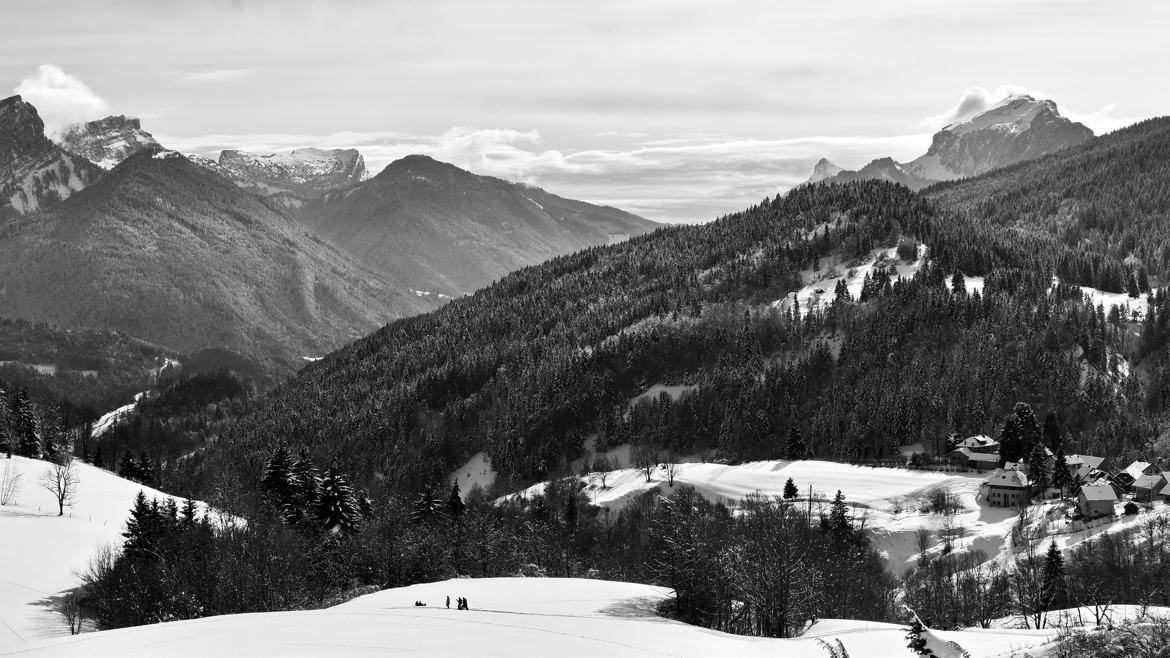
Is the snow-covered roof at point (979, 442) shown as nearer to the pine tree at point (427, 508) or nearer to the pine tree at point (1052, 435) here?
the pine tree at point (1052, 435)

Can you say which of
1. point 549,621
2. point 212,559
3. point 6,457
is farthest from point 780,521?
point 6,457

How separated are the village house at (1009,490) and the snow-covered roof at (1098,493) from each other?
15.2 meters

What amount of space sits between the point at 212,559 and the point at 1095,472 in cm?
11310

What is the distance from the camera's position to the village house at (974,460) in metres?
161

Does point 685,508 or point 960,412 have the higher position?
point 960,412

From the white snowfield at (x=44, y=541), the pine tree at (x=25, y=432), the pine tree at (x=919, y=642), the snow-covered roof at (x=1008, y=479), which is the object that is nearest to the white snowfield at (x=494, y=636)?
the pine tree at (x=919, y=642)

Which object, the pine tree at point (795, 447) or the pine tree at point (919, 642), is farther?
the pine tree at point (795, 447)

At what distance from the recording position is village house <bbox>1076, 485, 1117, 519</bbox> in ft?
390

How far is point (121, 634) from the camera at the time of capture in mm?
69812

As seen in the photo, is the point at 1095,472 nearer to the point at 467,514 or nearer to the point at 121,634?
the point at 467,514

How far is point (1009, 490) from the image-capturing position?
452 ft

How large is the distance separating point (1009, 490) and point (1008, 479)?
154 cm

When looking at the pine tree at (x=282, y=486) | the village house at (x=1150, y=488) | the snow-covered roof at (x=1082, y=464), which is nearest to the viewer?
the pine tree at (x=282, y=486)

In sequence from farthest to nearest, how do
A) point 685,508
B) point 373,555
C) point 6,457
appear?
point 6,457 < point 685,508 < point 373,555
